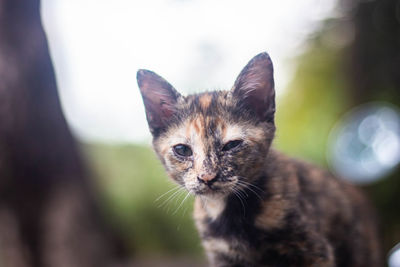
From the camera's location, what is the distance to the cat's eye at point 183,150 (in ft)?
3.99

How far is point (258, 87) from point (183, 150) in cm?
32

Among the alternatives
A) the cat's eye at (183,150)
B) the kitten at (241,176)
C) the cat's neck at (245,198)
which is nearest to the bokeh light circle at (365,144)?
the kitten at (241,176)

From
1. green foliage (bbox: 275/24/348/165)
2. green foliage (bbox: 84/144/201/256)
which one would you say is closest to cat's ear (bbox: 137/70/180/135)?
green foliage (bbox: 275/24/348/165)

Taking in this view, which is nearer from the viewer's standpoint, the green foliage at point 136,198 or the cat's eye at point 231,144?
the cat's eye at point 231,144

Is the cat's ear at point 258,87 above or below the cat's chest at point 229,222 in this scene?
above

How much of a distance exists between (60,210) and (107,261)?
694mm

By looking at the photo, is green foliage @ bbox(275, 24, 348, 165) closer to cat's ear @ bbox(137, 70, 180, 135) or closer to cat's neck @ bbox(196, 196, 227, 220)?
cat's neck @ bbox(196, 196, 227, 220)

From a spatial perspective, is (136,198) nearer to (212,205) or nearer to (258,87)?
(212,205)

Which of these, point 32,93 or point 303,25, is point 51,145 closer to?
point 32,93

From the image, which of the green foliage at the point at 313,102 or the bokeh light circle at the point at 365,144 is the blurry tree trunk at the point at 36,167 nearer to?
the green foliage at the point at 313,102

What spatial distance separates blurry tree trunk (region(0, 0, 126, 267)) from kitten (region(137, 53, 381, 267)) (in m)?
1.44

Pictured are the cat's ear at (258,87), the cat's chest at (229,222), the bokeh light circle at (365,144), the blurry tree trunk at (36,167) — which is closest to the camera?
the cat's ear at (258,87)

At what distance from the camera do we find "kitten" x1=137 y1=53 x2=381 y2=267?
3.70ft

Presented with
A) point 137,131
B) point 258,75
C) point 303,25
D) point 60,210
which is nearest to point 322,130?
point 303,25
